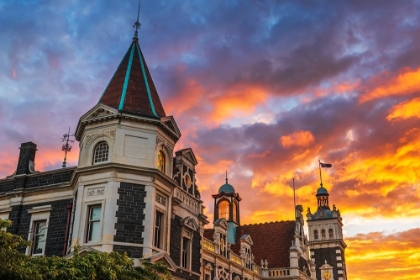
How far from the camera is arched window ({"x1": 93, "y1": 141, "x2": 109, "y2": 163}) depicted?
3003 centimetres

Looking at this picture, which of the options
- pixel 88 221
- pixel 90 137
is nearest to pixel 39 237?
pixel 88 221

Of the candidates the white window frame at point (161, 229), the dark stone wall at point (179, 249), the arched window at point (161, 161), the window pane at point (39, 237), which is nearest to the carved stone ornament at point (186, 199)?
the dark stone wall at point (179, 249)

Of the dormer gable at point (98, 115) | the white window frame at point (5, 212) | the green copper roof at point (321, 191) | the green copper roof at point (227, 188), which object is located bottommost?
the white window frame at point (5, 212)

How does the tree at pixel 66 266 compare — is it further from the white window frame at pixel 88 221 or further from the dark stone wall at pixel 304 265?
the dark stone wall at pixel 304 265

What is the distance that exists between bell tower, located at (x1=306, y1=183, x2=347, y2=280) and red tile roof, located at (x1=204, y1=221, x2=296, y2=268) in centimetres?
1743

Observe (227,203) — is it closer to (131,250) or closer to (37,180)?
(37,180)

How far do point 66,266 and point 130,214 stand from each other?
24.3ft

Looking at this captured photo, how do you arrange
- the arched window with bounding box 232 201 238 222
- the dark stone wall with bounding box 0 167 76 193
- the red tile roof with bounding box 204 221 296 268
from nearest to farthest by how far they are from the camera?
1. the dark stone wall with bounding box 0 167 76 193
2. the red tile roof with bounding box 204 221 296 268
3. the arched window with bounding box 232 201 238 222

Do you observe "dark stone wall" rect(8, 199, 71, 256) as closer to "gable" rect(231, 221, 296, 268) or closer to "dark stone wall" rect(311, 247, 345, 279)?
"gable" rect(231, 221, 296, 268)

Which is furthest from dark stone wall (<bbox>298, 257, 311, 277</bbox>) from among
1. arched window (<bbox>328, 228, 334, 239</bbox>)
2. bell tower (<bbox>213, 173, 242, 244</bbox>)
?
arched window (<bbox>328, 228, 334, 239</bbox>)

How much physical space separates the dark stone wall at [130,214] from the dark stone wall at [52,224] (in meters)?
4.67

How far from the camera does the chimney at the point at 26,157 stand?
1345 inches

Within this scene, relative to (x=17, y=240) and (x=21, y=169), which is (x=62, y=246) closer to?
(x=21, y=169)

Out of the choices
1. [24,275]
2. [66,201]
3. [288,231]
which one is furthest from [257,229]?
[24,275]
